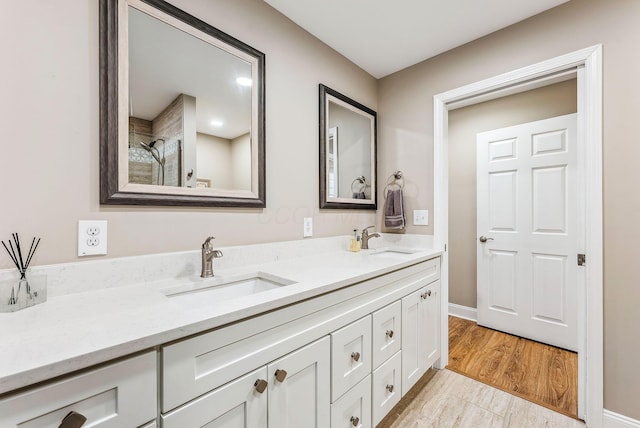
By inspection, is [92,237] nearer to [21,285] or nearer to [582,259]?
[21,285]

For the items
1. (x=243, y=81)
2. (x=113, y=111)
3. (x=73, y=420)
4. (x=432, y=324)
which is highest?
(x=243, y=81)

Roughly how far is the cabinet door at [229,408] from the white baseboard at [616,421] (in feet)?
6.01

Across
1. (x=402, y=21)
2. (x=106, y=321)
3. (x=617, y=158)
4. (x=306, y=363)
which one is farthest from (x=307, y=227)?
(x=617, y=158)

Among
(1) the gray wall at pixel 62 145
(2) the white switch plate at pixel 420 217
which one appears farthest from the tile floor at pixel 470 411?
(1) the gray wall at pixel 62 145

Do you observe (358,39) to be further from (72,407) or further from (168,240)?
(72,407)

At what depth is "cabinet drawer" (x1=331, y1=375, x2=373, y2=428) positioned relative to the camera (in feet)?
3.70

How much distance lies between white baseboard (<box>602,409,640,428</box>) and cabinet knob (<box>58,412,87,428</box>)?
7.47 feet

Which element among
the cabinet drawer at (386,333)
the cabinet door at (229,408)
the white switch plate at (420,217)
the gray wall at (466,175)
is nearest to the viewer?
the cabinet door at (229,408)

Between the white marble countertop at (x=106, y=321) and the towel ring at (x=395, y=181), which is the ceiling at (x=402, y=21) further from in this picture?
the white marble countertop at (x=106, y=321)

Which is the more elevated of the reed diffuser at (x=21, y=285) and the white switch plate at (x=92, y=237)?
the white switch plate at (x=92, y=237)

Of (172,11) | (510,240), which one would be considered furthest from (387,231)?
(172,11)

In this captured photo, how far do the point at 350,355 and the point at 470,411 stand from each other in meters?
1.02

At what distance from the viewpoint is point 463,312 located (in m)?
2.97

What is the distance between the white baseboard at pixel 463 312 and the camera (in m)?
2.89
